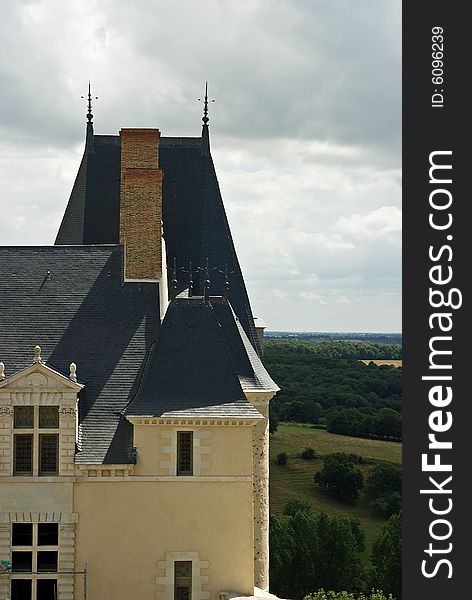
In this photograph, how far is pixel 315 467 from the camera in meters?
85.7

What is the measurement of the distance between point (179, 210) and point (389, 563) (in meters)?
27.4

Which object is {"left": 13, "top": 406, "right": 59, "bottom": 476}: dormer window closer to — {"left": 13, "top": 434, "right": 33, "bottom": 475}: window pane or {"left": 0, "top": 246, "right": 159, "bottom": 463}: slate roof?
{"left": 13, "top": 434, "right": 33, "bottom": 475}: window pane

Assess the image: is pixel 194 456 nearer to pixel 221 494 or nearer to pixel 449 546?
pixel 221 494

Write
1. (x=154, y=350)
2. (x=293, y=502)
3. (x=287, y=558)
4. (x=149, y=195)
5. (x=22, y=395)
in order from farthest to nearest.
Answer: (x=293, y=502), (x=287, y=558), (x=149, y=195), (x=154, y=350), (x=22, y=395)

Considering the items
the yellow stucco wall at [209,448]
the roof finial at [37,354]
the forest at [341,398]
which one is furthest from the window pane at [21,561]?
the forest at [341,398]

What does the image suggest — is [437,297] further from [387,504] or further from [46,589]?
[387,504]

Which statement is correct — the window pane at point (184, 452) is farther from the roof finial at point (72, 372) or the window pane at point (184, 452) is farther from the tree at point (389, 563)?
the tree at point (389, 563)

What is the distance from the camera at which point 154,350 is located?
78.2ft

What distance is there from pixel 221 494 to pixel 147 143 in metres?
10.4

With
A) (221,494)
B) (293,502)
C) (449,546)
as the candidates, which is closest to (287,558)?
(293,502)

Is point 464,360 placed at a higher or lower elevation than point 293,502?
higher

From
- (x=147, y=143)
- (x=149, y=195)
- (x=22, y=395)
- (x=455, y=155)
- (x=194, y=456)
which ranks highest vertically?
(x=147, y=143)

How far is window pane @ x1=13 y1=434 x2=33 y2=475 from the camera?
73.7 feet

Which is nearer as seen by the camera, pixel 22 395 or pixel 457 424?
pixel 457 424
